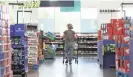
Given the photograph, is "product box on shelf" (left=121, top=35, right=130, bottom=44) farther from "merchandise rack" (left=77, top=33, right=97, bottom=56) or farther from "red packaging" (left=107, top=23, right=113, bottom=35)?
"merchandise rack" (left=77, top=33, right=97, bottom=56)

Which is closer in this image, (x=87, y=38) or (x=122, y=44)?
(x=122, y=44)

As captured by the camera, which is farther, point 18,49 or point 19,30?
point 18,49

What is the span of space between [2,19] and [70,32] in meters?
7.65

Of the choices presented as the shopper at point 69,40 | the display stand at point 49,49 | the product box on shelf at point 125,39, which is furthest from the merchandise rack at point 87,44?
the product box on shelf at point 125,39

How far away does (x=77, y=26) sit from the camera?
27250 millimetres

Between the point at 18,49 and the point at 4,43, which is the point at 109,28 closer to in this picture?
the point at 18,49

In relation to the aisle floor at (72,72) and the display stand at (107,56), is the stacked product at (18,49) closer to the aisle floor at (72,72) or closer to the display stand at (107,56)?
the aisle floor at (72,72)

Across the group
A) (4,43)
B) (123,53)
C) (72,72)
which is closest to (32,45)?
(72,72)

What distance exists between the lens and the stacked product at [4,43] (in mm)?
7820

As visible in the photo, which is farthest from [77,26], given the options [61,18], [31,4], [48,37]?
[31,4]

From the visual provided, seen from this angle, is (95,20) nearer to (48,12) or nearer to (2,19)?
(48,12)

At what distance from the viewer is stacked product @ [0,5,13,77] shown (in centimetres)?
782

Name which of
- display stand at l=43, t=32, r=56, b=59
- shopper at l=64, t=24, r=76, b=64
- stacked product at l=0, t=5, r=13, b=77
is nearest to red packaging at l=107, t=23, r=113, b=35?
shopper at l=64, t=24, r=76, b=64

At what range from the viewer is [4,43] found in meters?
8.15
